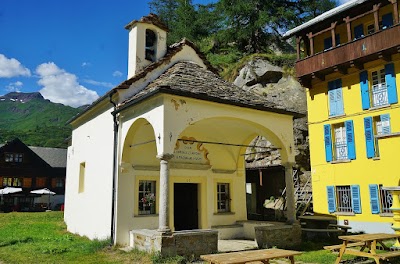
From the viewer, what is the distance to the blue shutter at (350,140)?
16.7m

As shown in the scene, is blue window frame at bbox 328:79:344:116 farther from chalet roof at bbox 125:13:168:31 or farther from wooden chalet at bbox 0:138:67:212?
wooden chalet at bbox 0:138:67:212

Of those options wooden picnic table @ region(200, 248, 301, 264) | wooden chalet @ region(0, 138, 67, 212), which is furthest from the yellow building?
wooden chalet @ region(0, 138, 67, 212)

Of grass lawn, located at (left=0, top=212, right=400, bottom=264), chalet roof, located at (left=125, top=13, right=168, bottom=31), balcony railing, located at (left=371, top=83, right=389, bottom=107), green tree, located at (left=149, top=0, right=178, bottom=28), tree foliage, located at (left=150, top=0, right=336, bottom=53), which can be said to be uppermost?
green tree, located at (left=149, top=0, right=178, bottom=28)

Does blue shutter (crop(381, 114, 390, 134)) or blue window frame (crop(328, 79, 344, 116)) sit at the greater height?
blue window frame (crop(328, 79, 344, 116))

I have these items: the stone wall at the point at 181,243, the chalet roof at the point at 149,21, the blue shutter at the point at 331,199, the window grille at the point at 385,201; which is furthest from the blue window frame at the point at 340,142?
the stone wall at the point at 181,243

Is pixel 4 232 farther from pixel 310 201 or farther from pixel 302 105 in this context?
pixel 302 105

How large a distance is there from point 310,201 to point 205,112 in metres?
12.4

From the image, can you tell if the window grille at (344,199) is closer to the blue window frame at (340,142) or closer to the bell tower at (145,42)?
the blue window frame at (340,142)

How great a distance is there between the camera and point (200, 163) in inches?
518

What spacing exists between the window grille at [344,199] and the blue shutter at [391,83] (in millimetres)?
4635

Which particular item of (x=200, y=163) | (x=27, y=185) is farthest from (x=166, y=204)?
(x=27, y=185)

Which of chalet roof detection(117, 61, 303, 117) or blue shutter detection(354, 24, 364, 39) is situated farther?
blue shutter detection(354, 24, 364, 39)

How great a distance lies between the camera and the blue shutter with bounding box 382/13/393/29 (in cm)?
1638

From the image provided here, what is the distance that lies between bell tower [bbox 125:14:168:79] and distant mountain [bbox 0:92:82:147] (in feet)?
197
